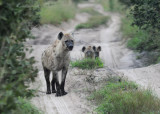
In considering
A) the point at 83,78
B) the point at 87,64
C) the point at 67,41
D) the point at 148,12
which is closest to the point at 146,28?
the point at 148,12

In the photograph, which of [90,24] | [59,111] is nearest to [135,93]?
[59,111]

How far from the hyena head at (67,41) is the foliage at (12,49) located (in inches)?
95.5

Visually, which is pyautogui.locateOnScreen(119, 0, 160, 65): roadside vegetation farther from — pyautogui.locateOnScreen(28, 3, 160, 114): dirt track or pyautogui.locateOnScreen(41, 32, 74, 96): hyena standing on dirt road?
pyautogui.locateOnScreen(41, 32, 74, 96): hyena standing on dirt road

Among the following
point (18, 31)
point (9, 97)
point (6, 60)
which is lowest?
point (9, 97)

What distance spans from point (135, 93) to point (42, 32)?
11.6 metres

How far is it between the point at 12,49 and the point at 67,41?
273 centimetres

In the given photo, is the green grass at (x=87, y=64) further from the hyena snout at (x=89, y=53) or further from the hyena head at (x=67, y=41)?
the hyena head at (x=67, y=41)

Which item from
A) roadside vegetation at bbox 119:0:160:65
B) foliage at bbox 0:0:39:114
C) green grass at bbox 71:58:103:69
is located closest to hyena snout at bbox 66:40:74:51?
green grass at bbox 71:58:103:69

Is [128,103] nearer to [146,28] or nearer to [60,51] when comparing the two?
[60,51]

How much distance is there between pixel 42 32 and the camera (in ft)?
53.7

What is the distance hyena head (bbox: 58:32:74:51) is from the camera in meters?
5.99

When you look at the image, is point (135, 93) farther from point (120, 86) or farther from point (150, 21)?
point (150, 21)

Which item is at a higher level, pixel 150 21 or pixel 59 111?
pixel 150 21

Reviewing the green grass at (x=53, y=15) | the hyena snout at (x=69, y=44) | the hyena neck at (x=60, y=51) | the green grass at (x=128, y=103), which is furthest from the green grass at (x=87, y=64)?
the green grass at (x=53, y=15)
